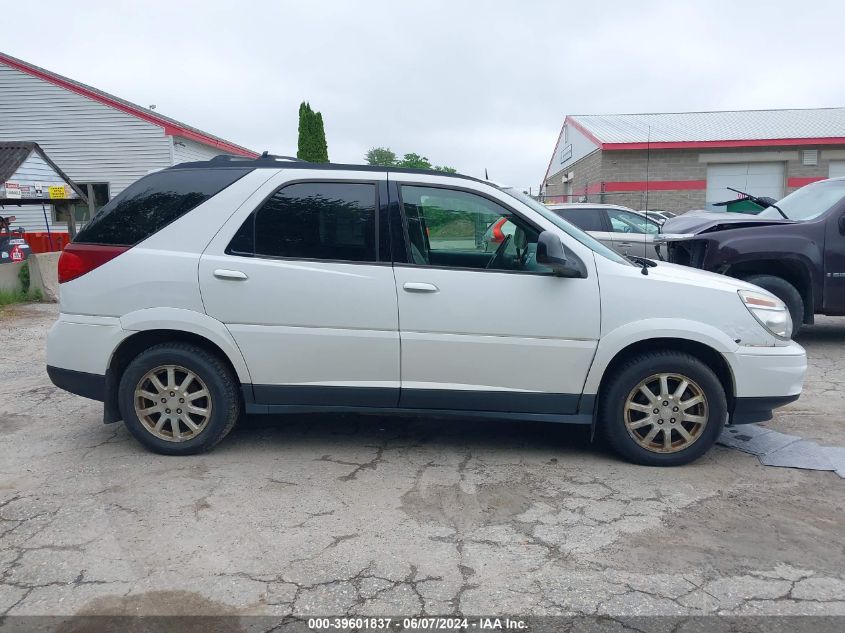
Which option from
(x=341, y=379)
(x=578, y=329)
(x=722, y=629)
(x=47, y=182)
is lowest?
(x=722, y=629)

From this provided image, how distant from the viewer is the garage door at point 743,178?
2433 cm

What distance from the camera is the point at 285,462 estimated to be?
4.56 metres

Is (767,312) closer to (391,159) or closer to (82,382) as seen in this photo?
(82,382)

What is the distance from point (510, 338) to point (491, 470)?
33.4 inches

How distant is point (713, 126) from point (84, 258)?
89.5 ft

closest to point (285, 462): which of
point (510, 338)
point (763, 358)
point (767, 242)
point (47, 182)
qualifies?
point (510, 338)

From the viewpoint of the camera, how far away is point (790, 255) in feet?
25.1

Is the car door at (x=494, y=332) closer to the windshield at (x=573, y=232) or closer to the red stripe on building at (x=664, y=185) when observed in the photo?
the windshield at (x=573, y=232)

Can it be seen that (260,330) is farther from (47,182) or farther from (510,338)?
(47,182)

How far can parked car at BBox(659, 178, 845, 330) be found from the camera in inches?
300

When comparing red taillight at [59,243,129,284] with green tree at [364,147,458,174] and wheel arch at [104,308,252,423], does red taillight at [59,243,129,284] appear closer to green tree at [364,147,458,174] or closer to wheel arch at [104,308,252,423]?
wheel arch at [104,308,252,423]

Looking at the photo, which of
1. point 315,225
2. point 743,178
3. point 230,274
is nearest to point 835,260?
point 315,225


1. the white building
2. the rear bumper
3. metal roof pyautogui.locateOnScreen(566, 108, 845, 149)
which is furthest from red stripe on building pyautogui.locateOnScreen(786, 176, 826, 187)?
the rear bumper

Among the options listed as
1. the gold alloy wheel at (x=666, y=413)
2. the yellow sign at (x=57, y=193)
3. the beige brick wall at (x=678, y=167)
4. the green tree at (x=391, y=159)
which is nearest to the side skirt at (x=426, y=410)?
the gold alloy wheel at (x=666, y=413)
